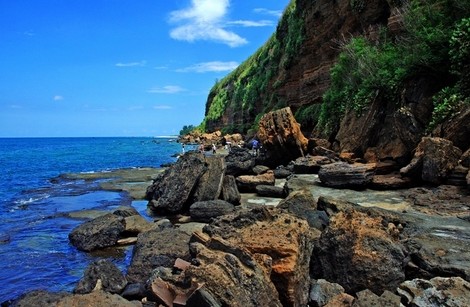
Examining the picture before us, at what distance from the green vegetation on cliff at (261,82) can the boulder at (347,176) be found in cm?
2244

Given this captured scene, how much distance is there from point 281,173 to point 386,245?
508 inches

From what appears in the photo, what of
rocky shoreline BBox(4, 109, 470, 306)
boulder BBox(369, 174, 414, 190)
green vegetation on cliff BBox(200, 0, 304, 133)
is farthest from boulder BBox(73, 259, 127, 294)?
green vegetation on cliff BBox(200, 0, 304, 133)

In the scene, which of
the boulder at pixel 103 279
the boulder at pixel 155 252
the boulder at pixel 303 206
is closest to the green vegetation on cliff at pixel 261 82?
the boulder at pixel 303 206

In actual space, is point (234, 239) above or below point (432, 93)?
below

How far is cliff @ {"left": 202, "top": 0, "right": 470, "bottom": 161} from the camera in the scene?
15.2m

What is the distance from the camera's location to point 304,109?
109ft

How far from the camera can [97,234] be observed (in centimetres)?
1027

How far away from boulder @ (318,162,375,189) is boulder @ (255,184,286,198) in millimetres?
1688

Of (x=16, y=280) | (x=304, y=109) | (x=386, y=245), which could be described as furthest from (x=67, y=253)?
(x=304, y=109)

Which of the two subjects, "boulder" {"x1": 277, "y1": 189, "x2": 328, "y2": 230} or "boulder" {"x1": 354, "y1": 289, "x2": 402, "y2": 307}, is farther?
"boulder" {"x1": 277, "y1": 189, "x2": 328, "y2": 230}

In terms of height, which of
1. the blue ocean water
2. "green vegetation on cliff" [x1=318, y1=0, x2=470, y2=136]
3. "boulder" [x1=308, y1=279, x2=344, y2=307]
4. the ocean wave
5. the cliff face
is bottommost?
the ocean wave

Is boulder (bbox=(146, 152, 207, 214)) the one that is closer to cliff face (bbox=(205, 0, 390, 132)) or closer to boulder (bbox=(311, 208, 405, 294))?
boulder (bbox=(311, 208, 405, 294))

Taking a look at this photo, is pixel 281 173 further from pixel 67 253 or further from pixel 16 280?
pixel 16 280

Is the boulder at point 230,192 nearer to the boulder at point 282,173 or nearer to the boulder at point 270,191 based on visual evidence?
the boulder at point 270,191
